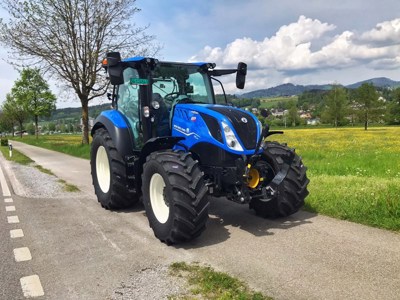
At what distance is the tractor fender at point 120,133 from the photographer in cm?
648

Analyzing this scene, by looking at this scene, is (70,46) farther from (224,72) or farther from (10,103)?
(10,103)

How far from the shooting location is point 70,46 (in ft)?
73.6

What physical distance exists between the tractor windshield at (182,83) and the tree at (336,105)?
78.1m

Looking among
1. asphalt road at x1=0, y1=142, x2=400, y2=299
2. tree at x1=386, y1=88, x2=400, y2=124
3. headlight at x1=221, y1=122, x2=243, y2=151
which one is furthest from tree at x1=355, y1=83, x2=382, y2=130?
headlight at x1=221, y1=122, x2=243, y2=151

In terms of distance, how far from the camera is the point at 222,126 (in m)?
5.14

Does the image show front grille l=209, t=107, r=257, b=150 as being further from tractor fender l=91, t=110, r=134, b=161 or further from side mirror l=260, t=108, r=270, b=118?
tractor fender l=91, t=110, r=134, b=161

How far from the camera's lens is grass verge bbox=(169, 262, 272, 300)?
3.38 meters

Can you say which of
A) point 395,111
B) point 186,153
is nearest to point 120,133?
point 186,153

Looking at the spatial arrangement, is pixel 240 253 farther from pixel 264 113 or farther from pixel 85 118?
pixel 85 118

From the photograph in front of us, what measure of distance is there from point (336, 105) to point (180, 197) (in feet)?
264

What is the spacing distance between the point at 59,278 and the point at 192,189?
5.77 feet

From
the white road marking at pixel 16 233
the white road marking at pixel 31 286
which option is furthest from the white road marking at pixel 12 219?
the white road marking at pixel 31 286

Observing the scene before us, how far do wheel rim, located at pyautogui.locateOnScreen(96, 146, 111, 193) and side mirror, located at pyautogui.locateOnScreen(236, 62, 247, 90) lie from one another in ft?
9.35

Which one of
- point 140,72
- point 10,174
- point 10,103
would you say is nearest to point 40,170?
point 10,174
